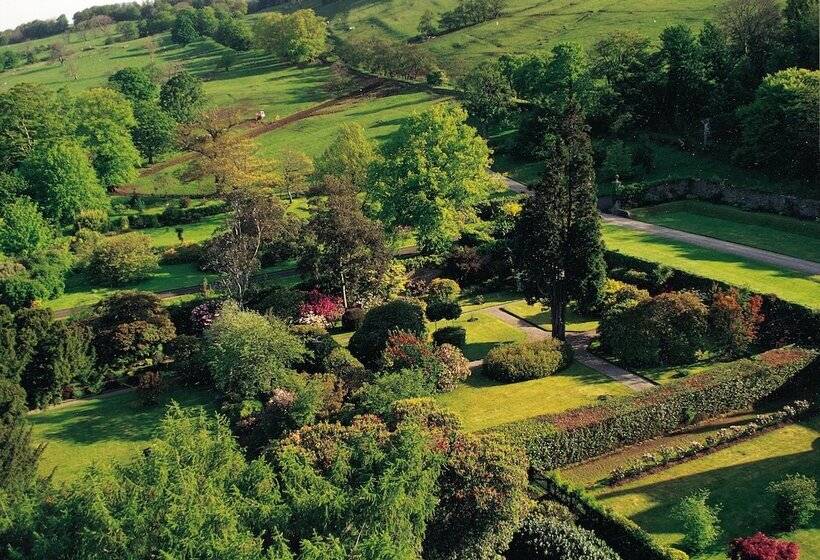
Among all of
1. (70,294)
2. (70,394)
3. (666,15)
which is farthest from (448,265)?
(666,15)

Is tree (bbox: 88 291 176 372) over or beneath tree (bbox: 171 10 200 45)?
beneath

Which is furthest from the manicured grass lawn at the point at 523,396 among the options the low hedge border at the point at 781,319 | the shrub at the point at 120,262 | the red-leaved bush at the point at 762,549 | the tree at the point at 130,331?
the shrub at the point at 120,262

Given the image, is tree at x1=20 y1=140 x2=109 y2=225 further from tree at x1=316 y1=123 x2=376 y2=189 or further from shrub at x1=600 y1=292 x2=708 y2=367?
shrub at x1=600 y1=292 x2=708 y2=367

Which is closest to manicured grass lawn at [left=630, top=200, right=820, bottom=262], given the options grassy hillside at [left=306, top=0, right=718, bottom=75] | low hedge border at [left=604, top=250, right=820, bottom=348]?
low hedge border at [left=604, top=250, right=820, bottom=348]

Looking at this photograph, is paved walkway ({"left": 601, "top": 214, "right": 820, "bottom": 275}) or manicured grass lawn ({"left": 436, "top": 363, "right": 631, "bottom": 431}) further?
paved walkway ({"left": 601, "top": 214, "right": 820, "bottom": 275})

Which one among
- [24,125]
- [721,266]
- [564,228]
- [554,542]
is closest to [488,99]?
[721,266]

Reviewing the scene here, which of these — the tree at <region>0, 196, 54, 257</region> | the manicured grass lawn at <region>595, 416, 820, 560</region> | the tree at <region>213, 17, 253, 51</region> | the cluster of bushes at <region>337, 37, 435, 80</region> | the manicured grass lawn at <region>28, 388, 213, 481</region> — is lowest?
the manicured grass lawn at <region>595, 416, 820, 560</region>
